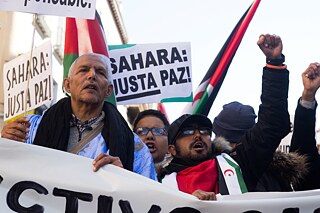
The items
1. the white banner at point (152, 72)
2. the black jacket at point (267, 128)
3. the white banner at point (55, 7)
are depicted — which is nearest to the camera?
the black jacket at point (267, 128)

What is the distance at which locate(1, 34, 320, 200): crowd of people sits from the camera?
9.08 feet

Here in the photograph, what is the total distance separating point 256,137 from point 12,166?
1315 millimetres

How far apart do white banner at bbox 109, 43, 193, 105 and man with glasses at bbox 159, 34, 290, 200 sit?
1956 millimetres

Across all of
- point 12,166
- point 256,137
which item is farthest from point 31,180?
point 256,137

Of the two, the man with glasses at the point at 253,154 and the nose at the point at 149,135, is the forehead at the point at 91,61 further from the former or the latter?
the nose at the point at 149,135

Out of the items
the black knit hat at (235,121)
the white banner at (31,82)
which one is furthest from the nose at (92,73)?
the white banner at (31,82)

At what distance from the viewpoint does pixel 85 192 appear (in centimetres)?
246

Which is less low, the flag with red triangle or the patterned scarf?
the flag with red triangle

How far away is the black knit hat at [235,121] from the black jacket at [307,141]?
1.20 ft

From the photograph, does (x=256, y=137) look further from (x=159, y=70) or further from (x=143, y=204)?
(x=159, y=70)

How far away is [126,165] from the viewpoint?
2.77m

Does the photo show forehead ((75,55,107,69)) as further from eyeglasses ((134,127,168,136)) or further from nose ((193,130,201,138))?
eyeglasses ((134,127,168,136))

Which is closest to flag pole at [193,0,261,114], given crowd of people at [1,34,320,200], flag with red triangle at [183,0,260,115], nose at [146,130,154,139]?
flag with red triangle at [183,0,260,115]

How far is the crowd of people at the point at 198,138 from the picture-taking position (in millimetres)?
2768
